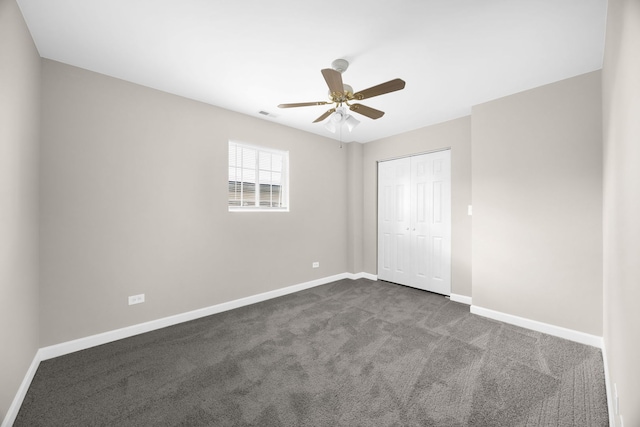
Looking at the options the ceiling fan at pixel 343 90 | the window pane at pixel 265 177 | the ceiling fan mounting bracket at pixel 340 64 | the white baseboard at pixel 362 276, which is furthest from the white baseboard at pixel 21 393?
the white baseboard at pixel 362 276

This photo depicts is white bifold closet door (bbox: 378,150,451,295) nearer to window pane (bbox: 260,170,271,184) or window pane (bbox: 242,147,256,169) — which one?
window pane (bbox: 260,170,271,184)

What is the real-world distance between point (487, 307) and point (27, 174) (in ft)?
15.8

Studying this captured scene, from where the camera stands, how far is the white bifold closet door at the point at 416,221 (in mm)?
4160

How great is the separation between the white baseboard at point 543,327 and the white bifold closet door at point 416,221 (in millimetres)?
787

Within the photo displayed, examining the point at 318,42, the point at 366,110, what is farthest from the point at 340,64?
the point at 366,110

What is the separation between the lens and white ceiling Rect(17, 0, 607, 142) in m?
1.82

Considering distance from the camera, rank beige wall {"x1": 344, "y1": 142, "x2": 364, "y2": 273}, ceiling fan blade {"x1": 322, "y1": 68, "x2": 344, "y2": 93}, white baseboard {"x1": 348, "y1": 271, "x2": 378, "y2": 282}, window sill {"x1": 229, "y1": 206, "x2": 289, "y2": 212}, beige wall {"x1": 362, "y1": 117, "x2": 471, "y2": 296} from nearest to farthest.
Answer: ceiling fan blade {"x1": 322, "y1": 68, "x2": 344, "y2": 93}
window sill {"x1": 229, "y1": 206, "x2": 289, "y2": 212}
beige wall {"x1": 362, "y1": 117, "x2": 471, "y2": 296}
white baseboard {"x1": 348, "y1": 271, "x2": 378, "y2": 282}
beige wall {"x1": 344, "y1": 142, "x2": 364, "y2": 273}

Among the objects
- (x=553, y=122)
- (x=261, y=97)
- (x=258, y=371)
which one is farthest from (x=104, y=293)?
(x=553, y=122)

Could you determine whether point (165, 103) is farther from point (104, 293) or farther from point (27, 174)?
point (104, 293)

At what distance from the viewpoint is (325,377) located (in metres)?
2.10

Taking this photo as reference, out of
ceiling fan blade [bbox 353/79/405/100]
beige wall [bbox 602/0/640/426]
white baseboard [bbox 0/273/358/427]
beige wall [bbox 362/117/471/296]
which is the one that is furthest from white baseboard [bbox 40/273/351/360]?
beige wall [bbox 602/0/640/426]

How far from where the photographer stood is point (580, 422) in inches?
64.9

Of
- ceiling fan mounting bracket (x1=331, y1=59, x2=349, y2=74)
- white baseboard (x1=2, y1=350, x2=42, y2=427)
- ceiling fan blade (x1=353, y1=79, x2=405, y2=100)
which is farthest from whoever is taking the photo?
ceiling fan mounting bracket (x1=331, y1=59, x2=349, y2=74)

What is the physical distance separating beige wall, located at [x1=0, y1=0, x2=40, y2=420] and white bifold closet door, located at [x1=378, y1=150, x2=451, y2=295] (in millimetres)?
4579
